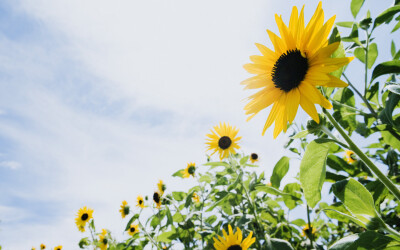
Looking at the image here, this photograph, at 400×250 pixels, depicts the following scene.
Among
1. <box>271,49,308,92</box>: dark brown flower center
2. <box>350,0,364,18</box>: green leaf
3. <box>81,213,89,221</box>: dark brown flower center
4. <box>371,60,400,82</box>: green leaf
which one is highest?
<box>81,213,89,221</box>: dark brown flower center

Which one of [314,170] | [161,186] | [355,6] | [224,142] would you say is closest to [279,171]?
[314,170]

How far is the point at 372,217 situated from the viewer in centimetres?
101

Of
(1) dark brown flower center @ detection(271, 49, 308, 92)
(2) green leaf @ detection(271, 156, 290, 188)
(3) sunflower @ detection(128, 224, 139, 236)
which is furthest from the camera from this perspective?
(3) sunflower @ detection(128, 224, 139, 236)

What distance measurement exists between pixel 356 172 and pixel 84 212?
20.5 feet

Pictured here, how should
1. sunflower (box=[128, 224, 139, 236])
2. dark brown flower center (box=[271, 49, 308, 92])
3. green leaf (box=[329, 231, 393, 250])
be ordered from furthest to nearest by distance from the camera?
1. sunflower (box=[128, 224, 139, 236])
2. dark brown flower center (box=[271, 49, 308, 92])
3. green leaf (box=[329, 231, 393, 250])

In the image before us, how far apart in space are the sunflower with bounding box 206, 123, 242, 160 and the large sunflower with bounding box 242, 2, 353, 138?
2.59 metres

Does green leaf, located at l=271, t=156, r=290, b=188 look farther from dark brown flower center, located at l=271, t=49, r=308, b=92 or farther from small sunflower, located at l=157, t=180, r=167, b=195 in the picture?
small sunflower, located at l=157, t=180, r=167, b=195

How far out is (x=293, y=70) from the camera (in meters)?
1.20

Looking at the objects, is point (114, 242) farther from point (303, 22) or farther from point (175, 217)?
point (303, 22)

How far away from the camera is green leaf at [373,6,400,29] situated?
1.44 meters

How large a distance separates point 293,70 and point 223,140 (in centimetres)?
287

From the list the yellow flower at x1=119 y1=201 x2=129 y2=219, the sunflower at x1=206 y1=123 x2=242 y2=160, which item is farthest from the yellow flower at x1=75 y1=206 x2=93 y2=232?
the sunflower at x1=206 y1=123 x2=242 y2=160

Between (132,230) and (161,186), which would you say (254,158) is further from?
(132,230)

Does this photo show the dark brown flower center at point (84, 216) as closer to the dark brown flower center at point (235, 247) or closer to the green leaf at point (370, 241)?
the dark brown flower center at point (235, 247)
